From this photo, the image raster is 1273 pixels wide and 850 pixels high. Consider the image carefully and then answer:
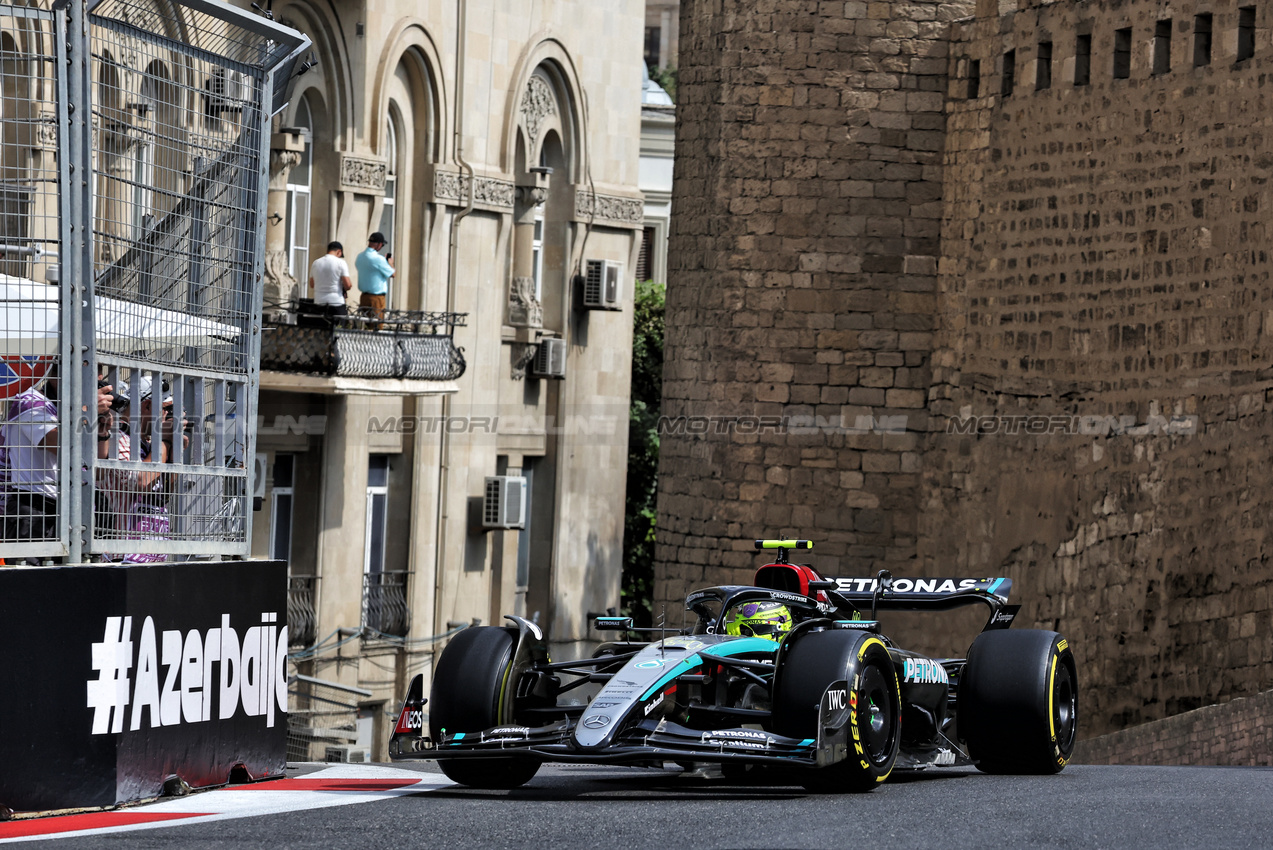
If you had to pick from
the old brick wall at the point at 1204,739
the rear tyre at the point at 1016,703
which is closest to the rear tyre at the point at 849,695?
the rear tyre at the point at 1016,703

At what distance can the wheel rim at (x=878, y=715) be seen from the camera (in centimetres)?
A: 971

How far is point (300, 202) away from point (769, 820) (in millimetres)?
18441

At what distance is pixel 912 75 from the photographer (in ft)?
71.4

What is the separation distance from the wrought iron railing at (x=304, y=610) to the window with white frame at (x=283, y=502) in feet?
1.22

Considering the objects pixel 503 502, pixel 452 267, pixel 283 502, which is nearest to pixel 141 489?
pixel 283 502

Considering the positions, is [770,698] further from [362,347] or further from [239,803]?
[362,347]

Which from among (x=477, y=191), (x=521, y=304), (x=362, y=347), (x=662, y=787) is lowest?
(x=662, y=787)

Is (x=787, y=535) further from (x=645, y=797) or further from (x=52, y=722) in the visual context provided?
(x=52, y=722)

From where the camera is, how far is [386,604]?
1104 inches

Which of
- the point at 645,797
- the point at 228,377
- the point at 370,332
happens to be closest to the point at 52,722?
the point at 228,377

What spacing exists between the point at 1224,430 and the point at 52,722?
11222 millimetres

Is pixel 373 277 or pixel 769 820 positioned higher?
pixel 373 277

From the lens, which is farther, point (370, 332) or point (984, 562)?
point (370, 332)

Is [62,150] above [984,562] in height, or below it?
above
